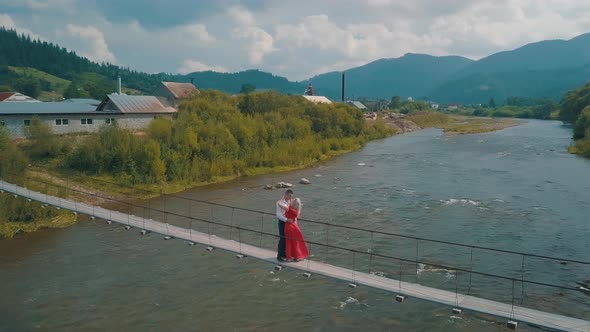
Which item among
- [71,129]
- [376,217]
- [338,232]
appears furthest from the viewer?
[71,129]

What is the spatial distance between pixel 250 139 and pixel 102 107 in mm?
10100

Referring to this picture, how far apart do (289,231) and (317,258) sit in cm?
504

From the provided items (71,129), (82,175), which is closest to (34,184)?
(82,175)

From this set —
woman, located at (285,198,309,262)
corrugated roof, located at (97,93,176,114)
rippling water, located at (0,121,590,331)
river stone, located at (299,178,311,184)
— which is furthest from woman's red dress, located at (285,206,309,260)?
corrugated roof, located at (97,93,176,114)

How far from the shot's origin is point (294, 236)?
993 centimetres

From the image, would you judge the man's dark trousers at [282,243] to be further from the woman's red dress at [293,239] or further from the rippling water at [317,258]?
the rippling water at [317,258]

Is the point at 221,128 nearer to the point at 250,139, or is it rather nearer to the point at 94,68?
the point at 250,139

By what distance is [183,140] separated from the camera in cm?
2795

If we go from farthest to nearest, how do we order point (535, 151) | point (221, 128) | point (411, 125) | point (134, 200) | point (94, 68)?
Result: point (94, 68), point (411, 125), point (535, 151), point (221, 128), point (134, 200)

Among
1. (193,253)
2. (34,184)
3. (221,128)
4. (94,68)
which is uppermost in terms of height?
(94,68)

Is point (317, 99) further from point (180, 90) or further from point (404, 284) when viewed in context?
point (404, 284)

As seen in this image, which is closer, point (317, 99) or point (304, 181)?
point (304, 181)

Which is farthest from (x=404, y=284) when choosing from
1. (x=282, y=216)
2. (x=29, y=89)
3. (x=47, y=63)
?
(x=47, y=63)

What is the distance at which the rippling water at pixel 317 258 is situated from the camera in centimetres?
1109
